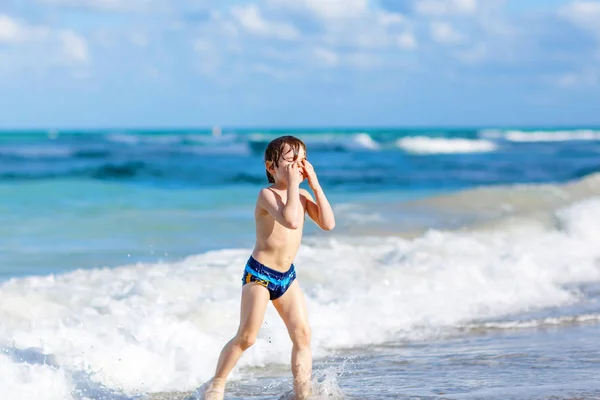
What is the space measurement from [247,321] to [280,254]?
1.26 feet

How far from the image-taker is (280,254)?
4449 mm

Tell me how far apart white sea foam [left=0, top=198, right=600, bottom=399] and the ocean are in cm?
2

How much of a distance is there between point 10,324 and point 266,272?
2663mm

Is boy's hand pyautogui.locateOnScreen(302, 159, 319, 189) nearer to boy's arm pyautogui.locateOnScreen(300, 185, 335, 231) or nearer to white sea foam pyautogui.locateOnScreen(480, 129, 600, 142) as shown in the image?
boy's arm pyautogui.locateOnScreen(300, 185, 335, 231)

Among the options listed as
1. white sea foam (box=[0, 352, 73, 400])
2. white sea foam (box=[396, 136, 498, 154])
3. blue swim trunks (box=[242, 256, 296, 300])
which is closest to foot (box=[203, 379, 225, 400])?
blue swim trunks (box=[242, 256, 296, 300])

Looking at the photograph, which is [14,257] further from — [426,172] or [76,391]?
[426,172]

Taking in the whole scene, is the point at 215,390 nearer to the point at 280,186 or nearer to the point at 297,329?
the point at 297,329

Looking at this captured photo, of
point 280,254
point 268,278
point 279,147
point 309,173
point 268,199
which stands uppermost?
point 279,147

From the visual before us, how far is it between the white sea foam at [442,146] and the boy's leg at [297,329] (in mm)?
47362

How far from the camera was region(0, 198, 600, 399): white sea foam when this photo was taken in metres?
5.45

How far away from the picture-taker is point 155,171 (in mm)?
31469

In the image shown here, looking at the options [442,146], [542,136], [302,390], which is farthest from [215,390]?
[542,136]

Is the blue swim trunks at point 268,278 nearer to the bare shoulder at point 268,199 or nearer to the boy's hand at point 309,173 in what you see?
the bare shoulder at point 268,199

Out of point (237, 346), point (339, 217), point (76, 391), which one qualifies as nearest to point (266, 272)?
point (237, 346)
